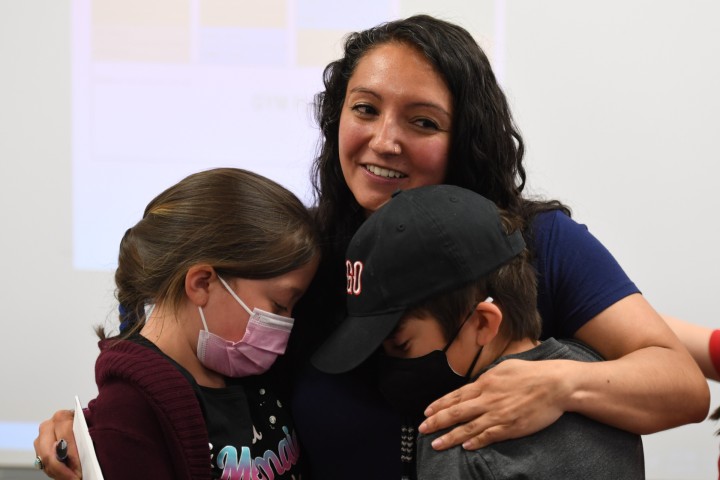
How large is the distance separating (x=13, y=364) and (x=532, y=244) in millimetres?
2127

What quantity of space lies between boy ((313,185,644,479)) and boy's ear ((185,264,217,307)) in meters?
0.28

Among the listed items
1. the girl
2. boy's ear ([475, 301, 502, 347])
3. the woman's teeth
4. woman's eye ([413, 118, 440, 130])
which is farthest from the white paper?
woman's eye ([413, 118, 440, 130])

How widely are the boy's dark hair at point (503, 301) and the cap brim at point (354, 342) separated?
1.9 inches

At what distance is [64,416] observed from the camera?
4.96ft

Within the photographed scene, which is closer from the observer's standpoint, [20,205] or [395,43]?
[395,43]

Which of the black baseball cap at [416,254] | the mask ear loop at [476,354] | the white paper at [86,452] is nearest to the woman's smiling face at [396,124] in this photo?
the black baseball cap at [416,254]

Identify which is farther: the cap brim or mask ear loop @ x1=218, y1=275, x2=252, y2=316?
mask ear loop @ x1=218, y1=275, x2=252, y2=316

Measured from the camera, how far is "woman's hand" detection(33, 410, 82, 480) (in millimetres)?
1348

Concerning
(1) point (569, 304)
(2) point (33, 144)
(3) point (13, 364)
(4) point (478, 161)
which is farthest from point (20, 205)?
(1) point (569, 304)

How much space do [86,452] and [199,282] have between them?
1.21 ft

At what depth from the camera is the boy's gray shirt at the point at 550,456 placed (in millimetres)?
1111

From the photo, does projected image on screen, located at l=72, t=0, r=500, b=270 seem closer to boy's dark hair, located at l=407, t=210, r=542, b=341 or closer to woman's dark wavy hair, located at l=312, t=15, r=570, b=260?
woman's dark wavy hair, located at l=312, t=15, r=570, b=260

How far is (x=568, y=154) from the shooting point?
2707mm

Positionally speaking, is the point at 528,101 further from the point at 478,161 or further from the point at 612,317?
the point at 612,317
